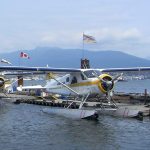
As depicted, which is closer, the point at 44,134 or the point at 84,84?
the point at 44,134

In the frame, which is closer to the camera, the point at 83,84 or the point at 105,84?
the point at 105,84

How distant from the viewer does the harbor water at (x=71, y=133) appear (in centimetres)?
1705

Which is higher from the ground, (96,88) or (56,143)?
(96,88)

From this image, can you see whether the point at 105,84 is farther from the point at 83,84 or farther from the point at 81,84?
the point at 81,84

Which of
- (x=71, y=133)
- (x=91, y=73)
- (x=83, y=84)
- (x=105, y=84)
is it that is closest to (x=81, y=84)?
(x=83, y=84)

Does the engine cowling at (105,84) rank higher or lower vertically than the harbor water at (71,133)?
higher

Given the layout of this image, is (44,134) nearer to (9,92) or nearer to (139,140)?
(139,140)

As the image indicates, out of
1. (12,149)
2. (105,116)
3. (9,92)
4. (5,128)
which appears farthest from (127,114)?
(9,92)

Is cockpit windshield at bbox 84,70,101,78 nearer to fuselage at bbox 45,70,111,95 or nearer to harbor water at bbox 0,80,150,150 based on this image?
fuselage at bbox 45,70,111,95

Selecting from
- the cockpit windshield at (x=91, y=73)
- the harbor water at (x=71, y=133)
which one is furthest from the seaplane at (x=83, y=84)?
the harbor water at (x=71, y=133)

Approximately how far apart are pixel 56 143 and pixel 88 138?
1.82m

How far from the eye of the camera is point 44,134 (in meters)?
19.6

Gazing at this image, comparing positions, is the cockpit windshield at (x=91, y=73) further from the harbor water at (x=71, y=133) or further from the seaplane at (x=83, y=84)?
the harbor water at (x=71, y=133)

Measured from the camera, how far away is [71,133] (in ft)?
65.3
